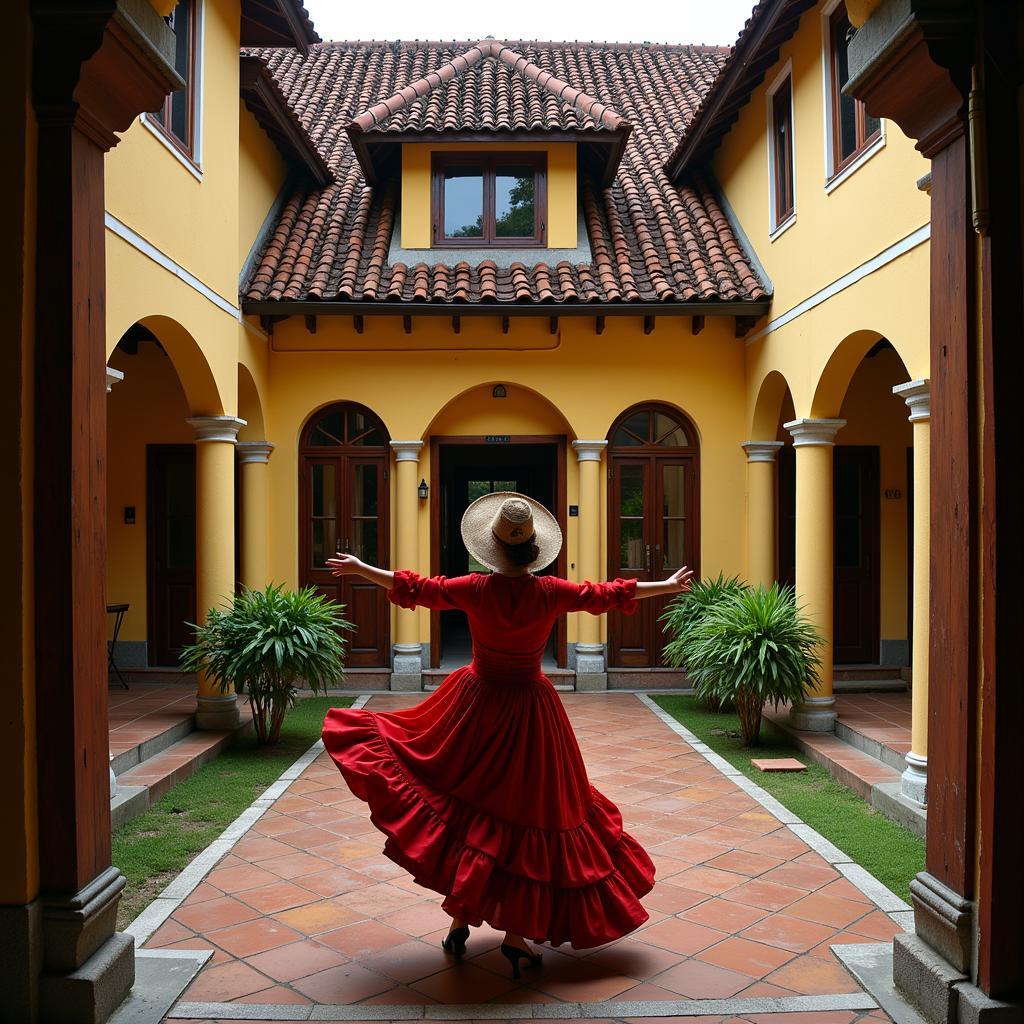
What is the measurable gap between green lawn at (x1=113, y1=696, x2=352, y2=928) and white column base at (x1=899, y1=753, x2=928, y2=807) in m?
4.46

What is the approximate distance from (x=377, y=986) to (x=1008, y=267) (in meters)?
3.60

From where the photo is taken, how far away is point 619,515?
12.0 meters

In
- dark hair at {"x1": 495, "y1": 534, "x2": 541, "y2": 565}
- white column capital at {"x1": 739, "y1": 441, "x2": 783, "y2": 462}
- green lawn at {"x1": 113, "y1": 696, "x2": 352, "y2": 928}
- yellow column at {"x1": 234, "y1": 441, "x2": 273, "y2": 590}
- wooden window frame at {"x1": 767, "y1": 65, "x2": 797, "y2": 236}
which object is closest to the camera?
dark hair at {"x1": 495, "y1": 534, "x2": 541, "y2": 565}

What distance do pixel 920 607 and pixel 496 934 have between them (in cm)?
361

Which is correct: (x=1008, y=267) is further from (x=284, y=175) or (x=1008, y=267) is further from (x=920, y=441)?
(x=284, y=175)

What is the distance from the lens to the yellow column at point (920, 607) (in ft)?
21.1

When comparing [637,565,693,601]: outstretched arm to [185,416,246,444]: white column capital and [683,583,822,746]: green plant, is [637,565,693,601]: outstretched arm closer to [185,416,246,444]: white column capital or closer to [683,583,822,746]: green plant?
[683,583,822,746]: green plant

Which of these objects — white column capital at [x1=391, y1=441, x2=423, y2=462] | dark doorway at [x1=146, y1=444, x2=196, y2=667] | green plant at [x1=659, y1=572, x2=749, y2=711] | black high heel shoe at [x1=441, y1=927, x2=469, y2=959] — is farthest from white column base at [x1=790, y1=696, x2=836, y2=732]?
dark doorway at [x1=146, y1=444, x2=196, y2=667]

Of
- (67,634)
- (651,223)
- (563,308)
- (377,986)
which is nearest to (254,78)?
(563,308)

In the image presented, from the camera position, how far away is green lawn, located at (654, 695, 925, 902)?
561 centimetres

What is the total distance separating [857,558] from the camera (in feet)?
38.9

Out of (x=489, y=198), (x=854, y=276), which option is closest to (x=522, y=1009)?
(x=854, y=276)

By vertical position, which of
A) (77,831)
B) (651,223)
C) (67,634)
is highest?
(651,223)

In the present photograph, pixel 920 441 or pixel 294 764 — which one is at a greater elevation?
pixel 920 441
